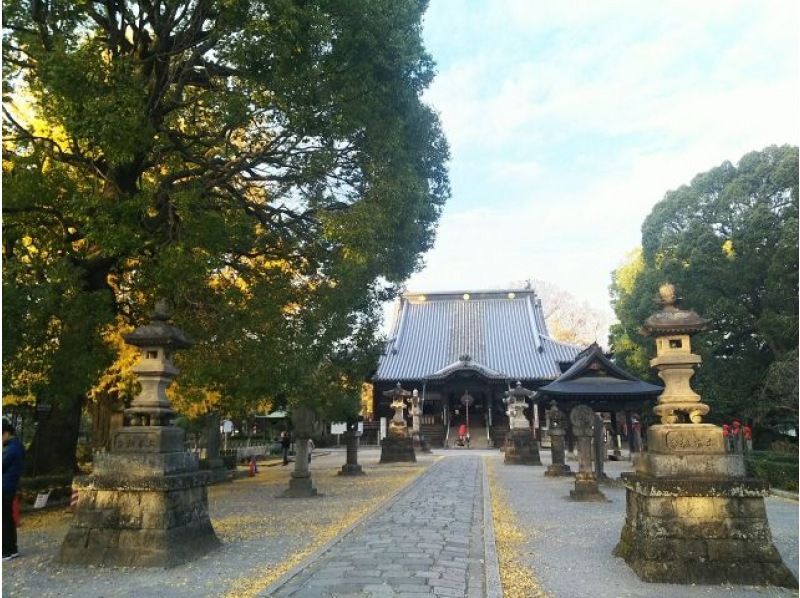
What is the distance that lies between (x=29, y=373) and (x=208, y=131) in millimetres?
5786

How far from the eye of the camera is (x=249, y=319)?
37.3 feet

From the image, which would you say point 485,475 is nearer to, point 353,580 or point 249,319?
point 249,319

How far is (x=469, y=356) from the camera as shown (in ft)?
129

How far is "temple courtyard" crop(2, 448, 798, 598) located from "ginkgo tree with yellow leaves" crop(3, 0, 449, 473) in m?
2.71

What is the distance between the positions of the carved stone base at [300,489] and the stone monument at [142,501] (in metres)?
6.19

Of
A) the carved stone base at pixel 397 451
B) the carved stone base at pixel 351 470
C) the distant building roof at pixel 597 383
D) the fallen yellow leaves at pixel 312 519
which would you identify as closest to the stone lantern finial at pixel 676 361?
the fallen yellow leaves at pixel 312 519

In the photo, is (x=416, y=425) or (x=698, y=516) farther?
(x=416, y=425)

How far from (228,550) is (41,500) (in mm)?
6397

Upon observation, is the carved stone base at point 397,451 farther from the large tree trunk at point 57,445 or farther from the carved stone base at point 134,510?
the carved stone base at point 134,510

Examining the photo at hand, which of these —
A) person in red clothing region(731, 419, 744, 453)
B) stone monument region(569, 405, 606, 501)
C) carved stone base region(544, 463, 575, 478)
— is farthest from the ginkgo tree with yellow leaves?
person in red clothing region(731, 419, 744, 453)

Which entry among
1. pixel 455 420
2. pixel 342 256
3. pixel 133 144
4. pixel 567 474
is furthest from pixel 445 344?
pixel 133 144

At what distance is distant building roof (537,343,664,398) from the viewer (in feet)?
53.3

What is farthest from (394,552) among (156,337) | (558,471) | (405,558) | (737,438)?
(737,438)

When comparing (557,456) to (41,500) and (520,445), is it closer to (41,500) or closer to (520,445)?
(520,445)
